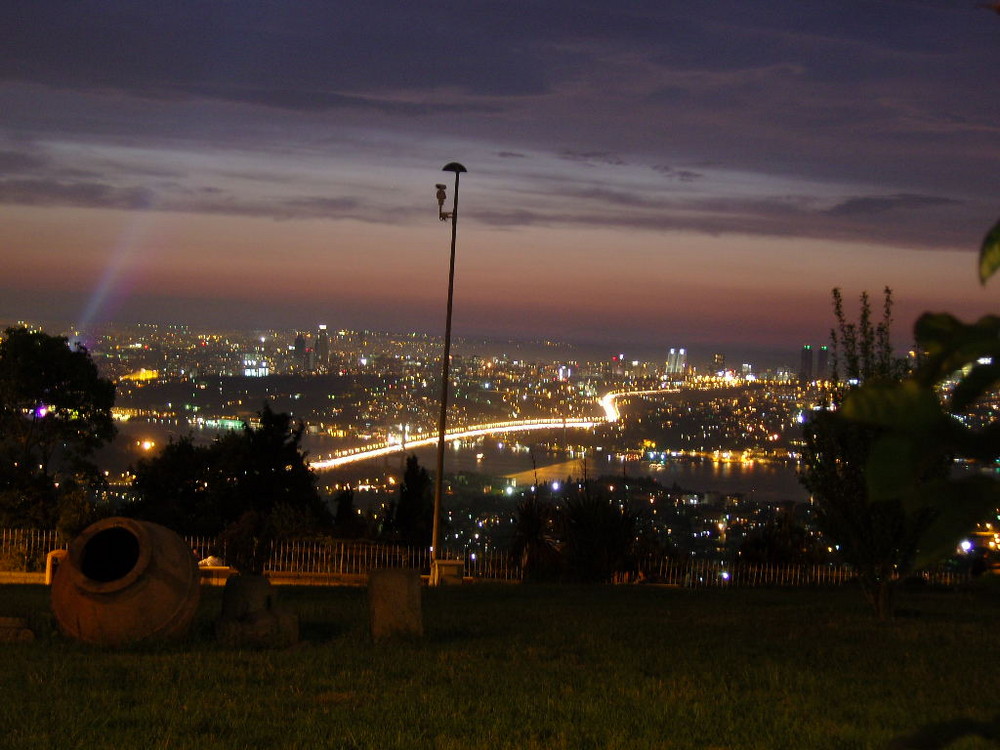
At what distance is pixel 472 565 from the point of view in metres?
24.2

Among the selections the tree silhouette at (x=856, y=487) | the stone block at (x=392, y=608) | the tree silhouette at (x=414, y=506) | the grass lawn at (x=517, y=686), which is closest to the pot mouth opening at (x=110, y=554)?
the grass lawn at (x=517, y=686)

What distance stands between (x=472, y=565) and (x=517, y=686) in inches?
560

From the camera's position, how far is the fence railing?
23.4 metres

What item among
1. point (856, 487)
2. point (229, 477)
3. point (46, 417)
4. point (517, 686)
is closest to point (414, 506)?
point (229, 477)

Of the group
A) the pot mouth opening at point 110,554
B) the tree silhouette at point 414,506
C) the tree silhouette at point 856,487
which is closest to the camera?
the pot mouth opening at point 110,554

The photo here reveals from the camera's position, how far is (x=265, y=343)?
87.0 m

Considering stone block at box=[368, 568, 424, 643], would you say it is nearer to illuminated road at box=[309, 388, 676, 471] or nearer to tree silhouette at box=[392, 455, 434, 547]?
tree silhouette at box=[392, 455, 434, 547]

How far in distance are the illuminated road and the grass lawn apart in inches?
1429

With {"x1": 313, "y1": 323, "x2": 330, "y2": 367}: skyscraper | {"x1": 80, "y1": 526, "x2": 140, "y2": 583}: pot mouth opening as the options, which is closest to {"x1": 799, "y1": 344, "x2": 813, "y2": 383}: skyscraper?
{"x1": 80, "y1": 526, "x2": 140, "y2": 583}: pot mouth opening

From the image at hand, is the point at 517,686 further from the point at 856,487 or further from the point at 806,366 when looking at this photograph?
the point at 806,366

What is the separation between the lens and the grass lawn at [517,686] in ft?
27.0

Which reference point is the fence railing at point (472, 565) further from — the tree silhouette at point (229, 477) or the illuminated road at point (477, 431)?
the illuminated road at point (477, 431)

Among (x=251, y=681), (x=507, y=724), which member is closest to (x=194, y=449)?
(x=251, y=681)

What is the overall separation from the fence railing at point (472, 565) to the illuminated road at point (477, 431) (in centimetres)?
2488
